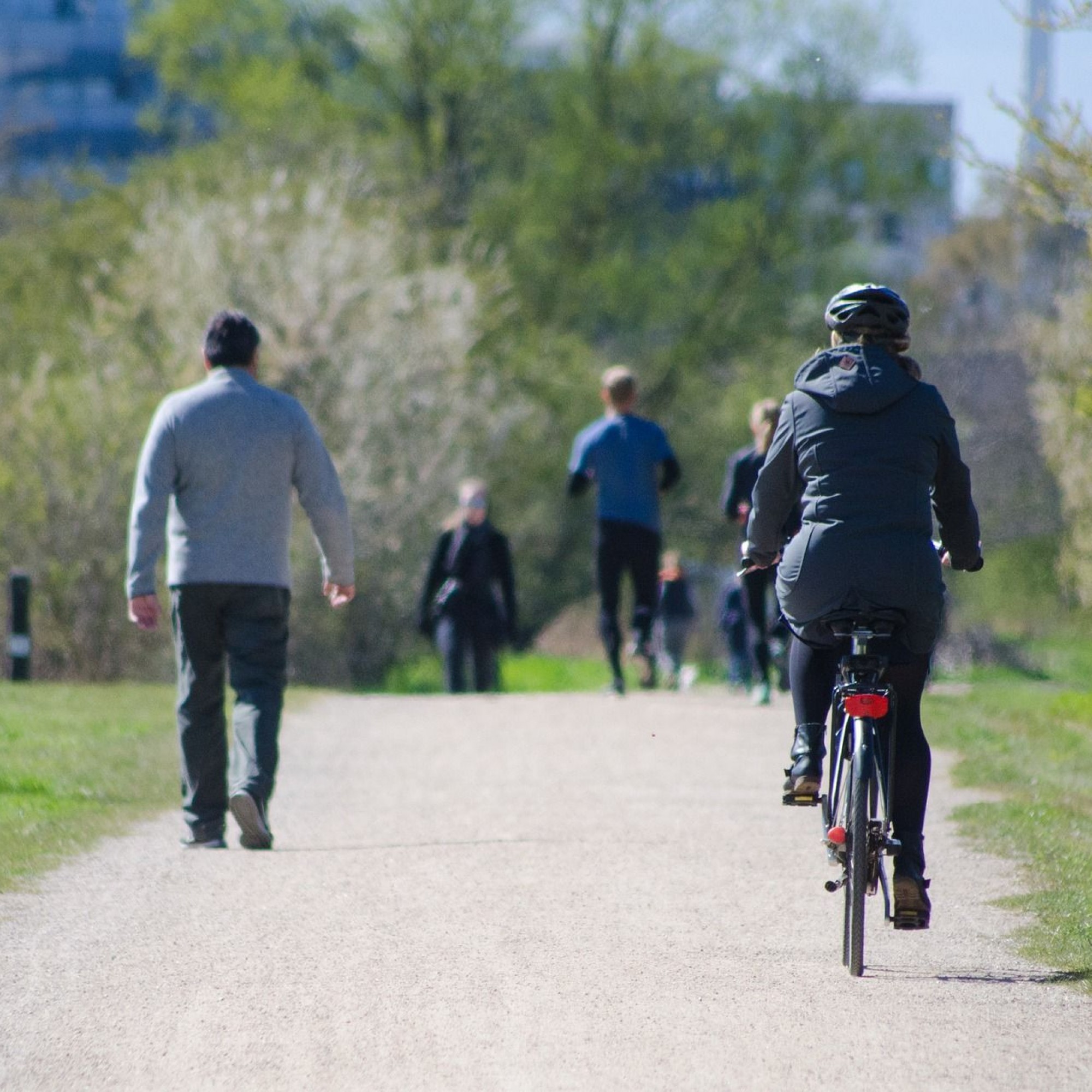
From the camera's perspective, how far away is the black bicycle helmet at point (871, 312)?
587 cm

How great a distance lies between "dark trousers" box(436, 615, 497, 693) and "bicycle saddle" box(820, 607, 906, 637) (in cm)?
1125

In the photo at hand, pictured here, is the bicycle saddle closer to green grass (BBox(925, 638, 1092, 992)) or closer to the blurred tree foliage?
green grass (BBox(925, 638, 1092, 992))

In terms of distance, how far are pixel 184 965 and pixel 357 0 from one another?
1287 inches

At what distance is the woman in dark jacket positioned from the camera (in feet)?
55.3

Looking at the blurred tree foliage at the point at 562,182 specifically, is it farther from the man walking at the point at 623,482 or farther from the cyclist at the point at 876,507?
the cyclist at the point at 876,507

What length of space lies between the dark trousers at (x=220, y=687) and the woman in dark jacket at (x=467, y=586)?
8.55m

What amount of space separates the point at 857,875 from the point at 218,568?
3331 millimetres

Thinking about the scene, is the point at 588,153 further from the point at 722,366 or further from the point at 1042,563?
the point at 1042,563

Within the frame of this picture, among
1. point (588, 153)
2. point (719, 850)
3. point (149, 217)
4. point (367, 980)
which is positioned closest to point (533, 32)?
point (588, 153)

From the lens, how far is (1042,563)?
121 feet

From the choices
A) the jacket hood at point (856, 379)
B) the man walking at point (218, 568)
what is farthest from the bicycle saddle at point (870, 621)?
the man walking at point (218, 568)

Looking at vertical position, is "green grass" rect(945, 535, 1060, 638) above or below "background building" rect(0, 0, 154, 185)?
below

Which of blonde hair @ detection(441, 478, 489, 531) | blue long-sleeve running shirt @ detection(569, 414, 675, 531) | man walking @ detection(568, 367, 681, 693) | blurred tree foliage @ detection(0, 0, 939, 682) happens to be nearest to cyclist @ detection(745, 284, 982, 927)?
man walking @ detection(568, 367, 681, 693)

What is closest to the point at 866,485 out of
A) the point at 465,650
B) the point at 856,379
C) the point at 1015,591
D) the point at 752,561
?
the point at 856,379
